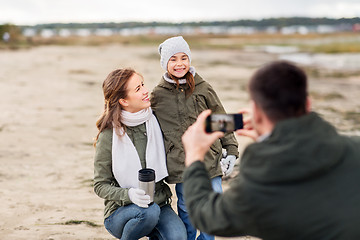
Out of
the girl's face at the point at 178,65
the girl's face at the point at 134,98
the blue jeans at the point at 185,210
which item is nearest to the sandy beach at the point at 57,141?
the blue jeans at the point at 185,210

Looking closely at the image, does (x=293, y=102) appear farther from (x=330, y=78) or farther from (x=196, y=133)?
(x=330, y=78)

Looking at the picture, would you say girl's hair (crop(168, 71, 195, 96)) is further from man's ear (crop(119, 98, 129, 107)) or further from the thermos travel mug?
the thermos travel mug

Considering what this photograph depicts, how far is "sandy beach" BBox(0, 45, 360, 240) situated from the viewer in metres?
4.50

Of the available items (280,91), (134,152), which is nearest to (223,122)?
(280,91)

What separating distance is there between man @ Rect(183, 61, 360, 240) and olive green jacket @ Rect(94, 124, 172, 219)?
1328 millimetres

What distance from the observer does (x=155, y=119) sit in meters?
3.32

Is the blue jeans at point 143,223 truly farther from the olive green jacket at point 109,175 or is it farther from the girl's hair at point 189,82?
the girl's hair at point 189,82

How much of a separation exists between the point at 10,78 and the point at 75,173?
11033 mm

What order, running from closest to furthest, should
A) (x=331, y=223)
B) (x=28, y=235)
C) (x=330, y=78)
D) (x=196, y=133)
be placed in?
(x=331, y=223) → (x=196, y=133) → (x=28, y=235) → (x=330, y=78)

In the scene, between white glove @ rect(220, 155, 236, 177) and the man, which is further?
white glove @ rect(220, 155, 236, 177)

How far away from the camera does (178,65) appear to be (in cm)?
348

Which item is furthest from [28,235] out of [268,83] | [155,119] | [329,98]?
[329,98]

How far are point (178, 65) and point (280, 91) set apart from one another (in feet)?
6.15

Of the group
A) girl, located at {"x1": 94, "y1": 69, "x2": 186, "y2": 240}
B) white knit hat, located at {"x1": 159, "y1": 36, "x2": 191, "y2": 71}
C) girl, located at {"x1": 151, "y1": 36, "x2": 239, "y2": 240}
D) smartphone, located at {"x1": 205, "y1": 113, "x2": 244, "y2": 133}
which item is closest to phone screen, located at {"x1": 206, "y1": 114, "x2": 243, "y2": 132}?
smartphone, located at {"x1": 205, "y1": 113, "x2": 244, "y2": 133}
